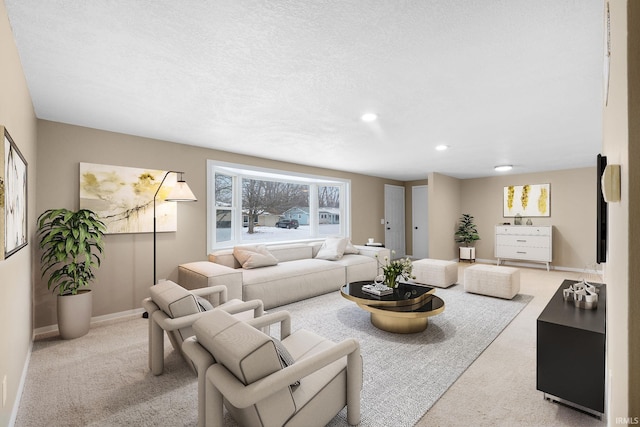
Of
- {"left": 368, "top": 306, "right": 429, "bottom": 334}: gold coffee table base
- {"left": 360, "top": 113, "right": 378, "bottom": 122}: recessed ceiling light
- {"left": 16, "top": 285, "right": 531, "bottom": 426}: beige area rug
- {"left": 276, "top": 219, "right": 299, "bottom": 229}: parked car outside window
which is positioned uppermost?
{"left": 360, "top": 113, "right": 378, "bottom": 122}: recessed ceiling light

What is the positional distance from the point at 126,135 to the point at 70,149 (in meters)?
0.61

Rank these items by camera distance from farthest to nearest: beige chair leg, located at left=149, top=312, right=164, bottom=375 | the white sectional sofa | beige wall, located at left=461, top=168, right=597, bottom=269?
beige wall, located at left=461, top=168, right=597, bottom=269 → the white sectional sofa → beige chair leg, located at left=149, top=312, right=164, bottom=375

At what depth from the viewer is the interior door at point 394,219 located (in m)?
8.17

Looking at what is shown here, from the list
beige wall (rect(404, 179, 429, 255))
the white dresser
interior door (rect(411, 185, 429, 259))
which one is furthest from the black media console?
beige wall (rect(404, 179, 429, 255))

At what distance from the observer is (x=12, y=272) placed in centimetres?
196

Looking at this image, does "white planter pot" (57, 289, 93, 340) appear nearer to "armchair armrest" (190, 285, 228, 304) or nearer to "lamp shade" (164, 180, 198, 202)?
"armchair armrest" (190, 285, 228, 304)

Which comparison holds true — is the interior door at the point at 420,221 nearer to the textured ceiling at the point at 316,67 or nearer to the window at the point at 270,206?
the window at the point at 270,206

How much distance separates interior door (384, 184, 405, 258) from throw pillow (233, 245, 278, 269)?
4.15 metres

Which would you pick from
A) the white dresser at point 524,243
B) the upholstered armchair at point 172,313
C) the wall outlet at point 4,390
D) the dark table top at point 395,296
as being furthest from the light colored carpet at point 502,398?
the white dresser at point 524,243

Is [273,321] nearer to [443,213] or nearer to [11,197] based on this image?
[11,197]

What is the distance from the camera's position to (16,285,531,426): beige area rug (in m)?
1.98

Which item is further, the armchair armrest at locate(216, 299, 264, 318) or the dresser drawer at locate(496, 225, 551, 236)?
the dresser drawer at locate(496, 225, 551, 236)

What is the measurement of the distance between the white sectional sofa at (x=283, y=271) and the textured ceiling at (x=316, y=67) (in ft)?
5.81

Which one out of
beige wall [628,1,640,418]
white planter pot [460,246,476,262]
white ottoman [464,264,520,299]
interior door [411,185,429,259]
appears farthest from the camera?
interior door [411,185,429,259]
